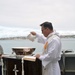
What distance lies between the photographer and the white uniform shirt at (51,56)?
5605 millimetres

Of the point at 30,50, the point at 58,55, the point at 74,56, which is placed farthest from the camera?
the point at 74,56

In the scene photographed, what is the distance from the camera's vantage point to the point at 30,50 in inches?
243

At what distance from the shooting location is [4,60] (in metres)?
6.39

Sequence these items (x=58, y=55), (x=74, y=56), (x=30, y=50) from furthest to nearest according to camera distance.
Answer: (x=74, y=56), (x=30, y=50), (x=58, y=55)

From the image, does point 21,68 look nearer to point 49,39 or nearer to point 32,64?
point 32,64

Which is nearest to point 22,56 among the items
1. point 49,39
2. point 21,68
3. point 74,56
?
point 21,68

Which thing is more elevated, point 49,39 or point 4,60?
point 49,39

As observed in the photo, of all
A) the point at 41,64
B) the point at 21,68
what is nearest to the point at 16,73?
the point at 21,68

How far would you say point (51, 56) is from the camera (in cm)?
561

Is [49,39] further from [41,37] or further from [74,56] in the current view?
[74,56]

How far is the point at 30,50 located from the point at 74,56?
5.08 ft

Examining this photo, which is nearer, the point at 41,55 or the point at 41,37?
the point at 41,55

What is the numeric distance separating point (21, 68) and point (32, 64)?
0.90 ft

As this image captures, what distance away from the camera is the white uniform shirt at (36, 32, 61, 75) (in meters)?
5.61
